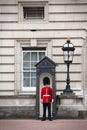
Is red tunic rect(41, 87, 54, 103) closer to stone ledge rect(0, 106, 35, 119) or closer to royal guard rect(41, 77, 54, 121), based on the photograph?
royal guard rect(41, 77, 54, 121)

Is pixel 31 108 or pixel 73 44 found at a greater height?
pixel 73 44

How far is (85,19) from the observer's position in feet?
78.1

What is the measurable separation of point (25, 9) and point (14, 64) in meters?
2.28

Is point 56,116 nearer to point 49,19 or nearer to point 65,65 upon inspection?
point 65,65

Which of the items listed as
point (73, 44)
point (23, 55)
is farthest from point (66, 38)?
point (23, 55)

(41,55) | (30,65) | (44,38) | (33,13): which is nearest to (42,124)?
(30,65)

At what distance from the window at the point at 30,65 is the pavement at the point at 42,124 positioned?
7.54 feet

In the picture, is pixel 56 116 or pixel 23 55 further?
pixel 23 55

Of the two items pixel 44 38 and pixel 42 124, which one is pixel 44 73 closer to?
pixel 44 38

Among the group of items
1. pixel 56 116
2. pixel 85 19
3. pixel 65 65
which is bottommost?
pixel 56 116

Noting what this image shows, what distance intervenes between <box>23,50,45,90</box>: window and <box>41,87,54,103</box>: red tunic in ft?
6.18

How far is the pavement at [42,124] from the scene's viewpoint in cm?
1936

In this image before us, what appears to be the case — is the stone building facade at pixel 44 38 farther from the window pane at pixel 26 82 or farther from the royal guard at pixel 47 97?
the royal guard at pixel 47 97

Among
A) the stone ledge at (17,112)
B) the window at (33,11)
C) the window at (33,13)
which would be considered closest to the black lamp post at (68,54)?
the stone ledge at (17,112)
